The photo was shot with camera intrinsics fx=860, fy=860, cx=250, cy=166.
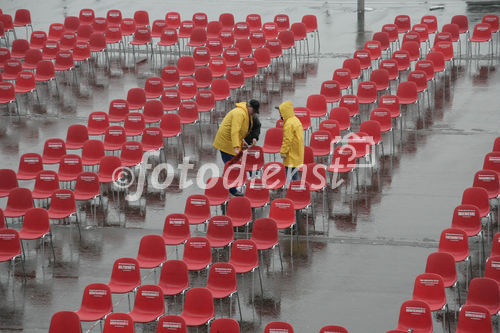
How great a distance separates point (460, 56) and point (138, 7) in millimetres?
10835

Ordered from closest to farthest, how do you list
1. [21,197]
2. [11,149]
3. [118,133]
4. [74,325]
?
[74,325]
[21,197]
[118,133]
[11,149]

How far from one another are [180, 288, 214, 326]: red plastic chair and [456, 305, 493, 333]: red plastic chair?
3289mm

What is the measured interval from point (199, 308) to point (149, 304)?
2.34 feet

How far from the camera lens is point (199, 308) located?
11.7 metres

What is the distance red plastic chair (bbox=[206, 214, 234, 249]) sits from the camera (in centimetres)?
1357

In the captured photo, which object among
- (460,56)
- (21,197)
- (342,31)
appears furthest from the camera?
(342,31)

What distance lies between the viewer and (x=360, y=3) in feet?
84.2

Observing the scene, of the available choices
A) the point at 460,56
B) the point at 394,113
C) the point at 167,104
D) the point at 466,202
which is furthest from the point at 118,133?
the point at 460,56

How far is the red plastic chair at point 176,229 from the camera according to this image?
13570 millimetres

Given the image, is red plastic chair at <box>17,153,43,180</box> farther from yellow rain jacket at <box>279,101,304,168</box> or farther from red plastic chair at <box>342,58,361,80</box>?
red plastic chair at <box>342,58,361,80</box>

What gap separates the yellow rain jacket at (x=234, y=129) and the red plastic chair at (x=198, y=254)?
2820 millimetres

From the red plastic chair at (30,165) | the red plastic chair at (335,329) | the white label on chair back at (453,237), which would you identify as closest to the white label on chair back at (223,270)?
the red plastic chair at (335,329)

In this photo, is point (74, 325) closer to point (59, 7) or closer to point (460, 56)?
point (460, 56)

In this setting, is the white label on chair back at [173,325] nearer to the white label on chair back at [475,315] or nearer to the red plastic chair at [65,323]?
the red plastic chair at [65,323]
